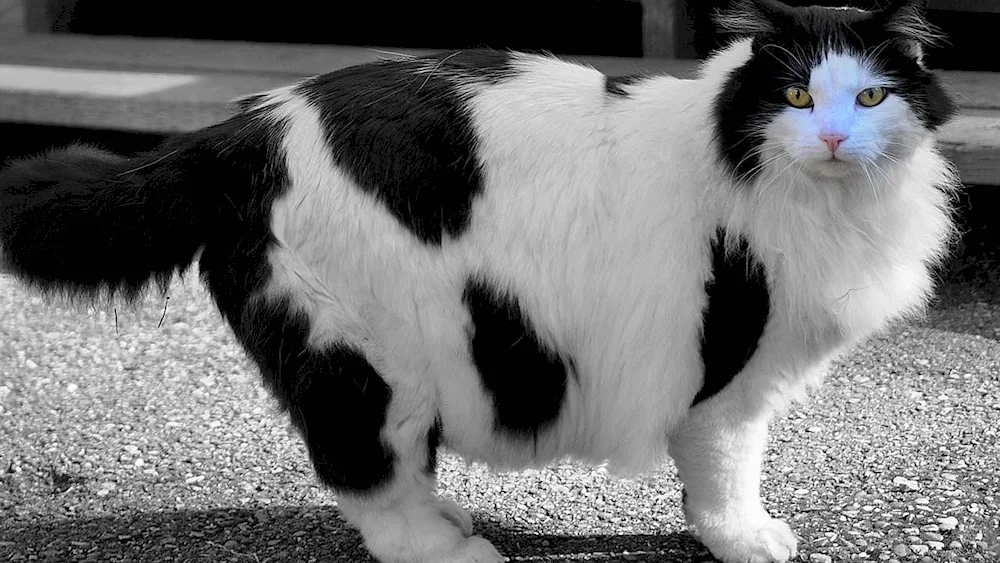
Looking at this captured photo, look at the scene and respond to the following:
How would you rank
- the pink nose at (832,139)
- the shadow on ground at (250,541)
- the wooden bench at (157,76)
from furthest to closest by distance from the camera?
the wooden bench at (157,76), the shadow on ground at (250,541), the pink nose at (832,139)

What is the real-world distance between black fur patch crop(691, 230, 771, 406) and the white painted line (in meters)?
3.00

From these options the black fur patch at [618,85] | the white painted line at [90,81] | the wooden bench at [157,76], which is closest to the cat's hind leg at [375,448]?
the black fur patch at [618,85]

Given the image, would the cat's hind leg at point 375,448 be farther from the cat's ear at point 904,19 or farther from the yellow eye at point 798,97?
the cat's ear at point 904,19

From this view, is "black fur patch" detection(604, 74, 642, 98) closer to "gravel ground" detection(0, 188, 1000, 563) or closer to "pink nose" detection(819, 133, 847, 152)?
"pink nose" detection(819, 133, 847, 152)

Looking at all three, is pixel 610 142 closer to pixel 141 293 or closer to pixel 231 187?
pixel 231 187

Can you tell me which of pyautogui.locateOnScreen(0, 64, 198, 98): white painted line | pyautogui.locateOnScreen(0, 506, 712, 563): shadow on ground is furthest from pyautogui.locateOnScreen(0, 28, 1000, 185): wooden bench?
pyautogui.locateOnScreen(0, 506, 712, 563): shadow on ground

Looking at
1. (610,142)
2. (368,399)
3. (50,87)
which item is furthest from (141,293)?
(50,87)

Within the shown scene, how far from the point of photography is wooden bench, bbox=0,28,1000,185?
14.4ft

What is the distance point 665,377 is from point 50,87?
333cm

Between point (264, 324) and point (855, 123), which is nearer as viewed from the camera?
point (855, 123)

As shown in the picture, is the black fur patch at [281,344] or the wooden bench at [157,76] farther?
the wooden bench at [157,76]

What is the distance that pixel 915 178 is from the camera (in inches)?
83.1

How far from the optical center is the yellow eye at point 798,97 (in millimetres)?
1968

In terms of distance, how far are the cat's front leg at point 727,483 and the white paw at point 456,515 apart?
1.54ft
